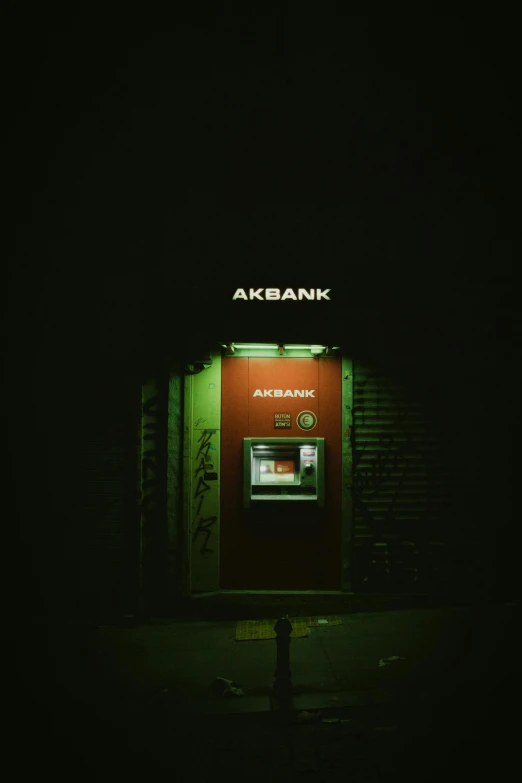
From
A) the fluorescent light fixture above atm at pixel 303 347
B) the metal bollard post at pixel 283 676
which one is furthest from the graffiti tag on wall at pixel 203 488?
the metal bollard post at pixel 283 676

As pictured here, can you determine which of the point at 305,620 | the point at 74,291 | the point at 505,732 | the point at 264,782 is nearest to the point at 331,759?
the point at 264,782

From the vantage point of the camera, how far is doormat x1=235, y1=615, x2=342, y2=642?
21.5ft

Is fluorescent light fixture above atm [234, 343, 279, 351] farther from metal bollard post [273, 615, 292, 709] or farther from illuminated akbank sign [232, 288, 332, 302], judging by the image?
metal bollard post [273, 615, 292, 709]

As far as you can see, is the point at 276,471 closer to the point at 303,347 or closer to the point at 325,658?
the point at 303,347

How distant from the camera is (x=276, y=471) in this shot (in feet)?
24.2

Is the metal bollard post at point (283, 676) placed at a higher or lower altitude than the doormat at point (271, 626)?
higher

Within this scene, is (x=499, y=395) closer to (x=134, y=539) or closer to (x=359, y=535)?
(x=359, y=535)

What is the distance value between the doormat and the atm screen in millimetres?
1878

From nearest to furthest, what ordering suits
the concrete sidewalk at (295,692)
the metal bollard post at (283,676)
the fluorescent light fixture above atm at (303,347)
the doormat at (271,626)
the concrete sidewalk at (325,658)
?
the concrete sidewalk at (295,692) < the metal bollard post at (283,676) < the concrete sidewalk at (325,658) < the doormat at (271,626) < the fluorescent light fixture above atm at (303,347)

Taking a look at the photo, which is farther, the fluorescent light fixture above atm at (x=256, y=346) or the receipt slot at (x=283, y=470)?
the fluorescent light fixture above atm at (x=256, y=346)

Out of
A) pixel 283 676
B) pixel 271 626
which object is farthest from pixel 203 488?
pixel 283 676

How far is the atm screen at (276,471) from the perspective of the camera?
7.36 metres

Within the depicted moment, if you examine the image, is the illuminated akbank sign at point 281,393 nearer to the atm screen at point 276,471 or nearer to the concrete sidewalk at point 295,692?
the atm screen at point 276,471

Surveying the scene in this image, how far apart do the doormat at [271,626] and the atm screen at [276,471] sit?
1878mm
